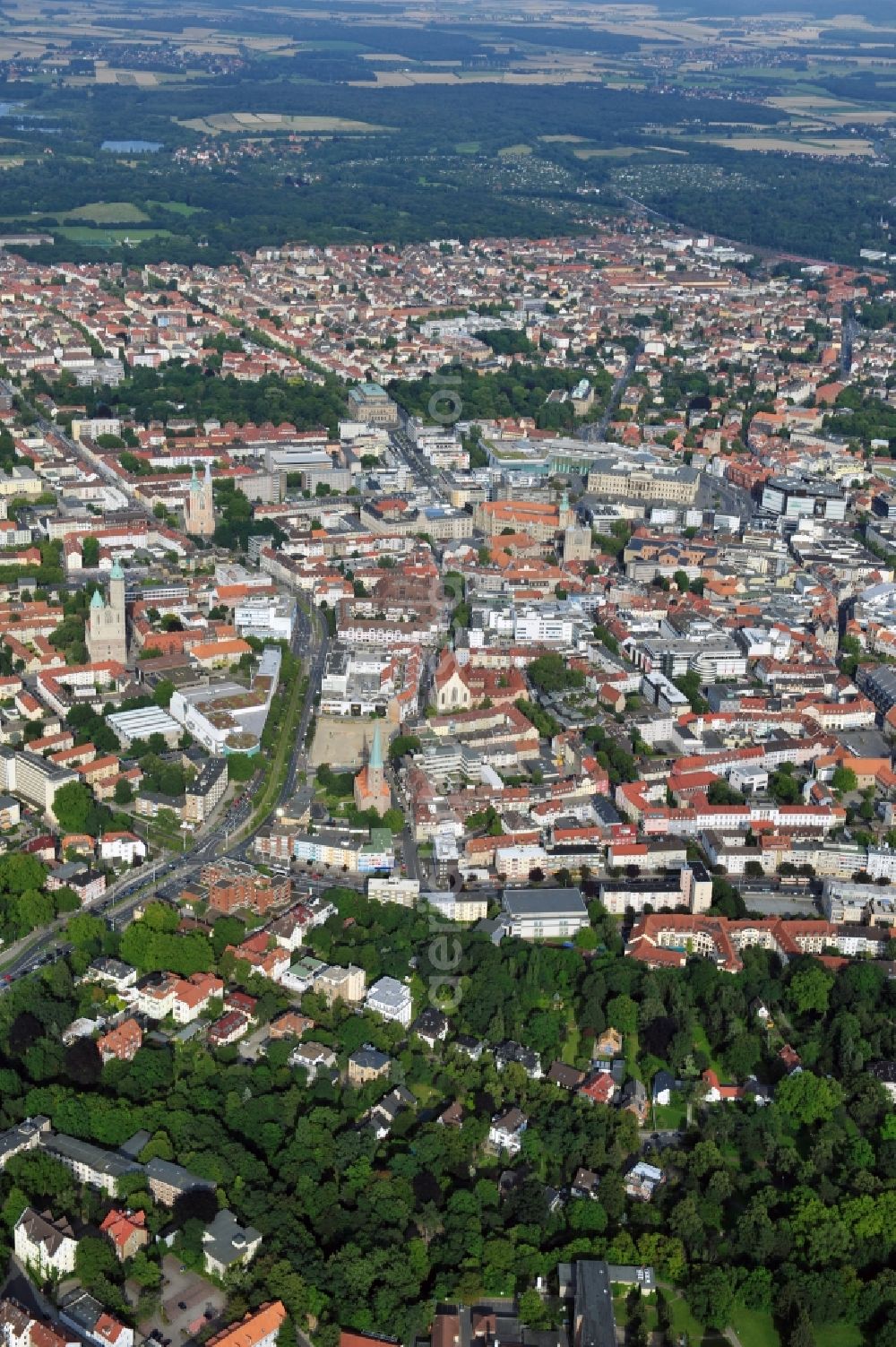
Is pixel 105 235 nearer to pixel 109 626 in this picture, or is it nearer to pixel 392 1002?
pixel 109 626

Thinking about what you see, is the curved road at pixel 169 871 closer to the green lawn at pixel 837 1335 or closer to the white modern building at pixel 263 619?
the white modern building at pixel 263 619

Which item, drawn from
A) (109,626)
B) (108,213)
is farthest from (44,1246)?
(108,213)

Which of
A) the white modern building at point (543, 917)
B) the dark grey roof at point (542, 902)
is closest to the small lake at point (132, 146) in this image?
the dark grey roof at point (542, 902)

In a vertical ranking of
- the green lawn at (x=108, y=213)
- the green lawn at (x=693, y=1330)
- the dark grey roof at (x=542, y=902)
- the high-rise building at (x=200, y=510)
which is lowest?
the green lawn at (x=108, y=213)

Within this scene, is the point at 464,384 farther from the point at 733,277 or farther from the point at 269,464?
the point at 733,277

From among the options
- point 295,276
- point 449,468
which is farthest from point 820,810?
point 295,276
